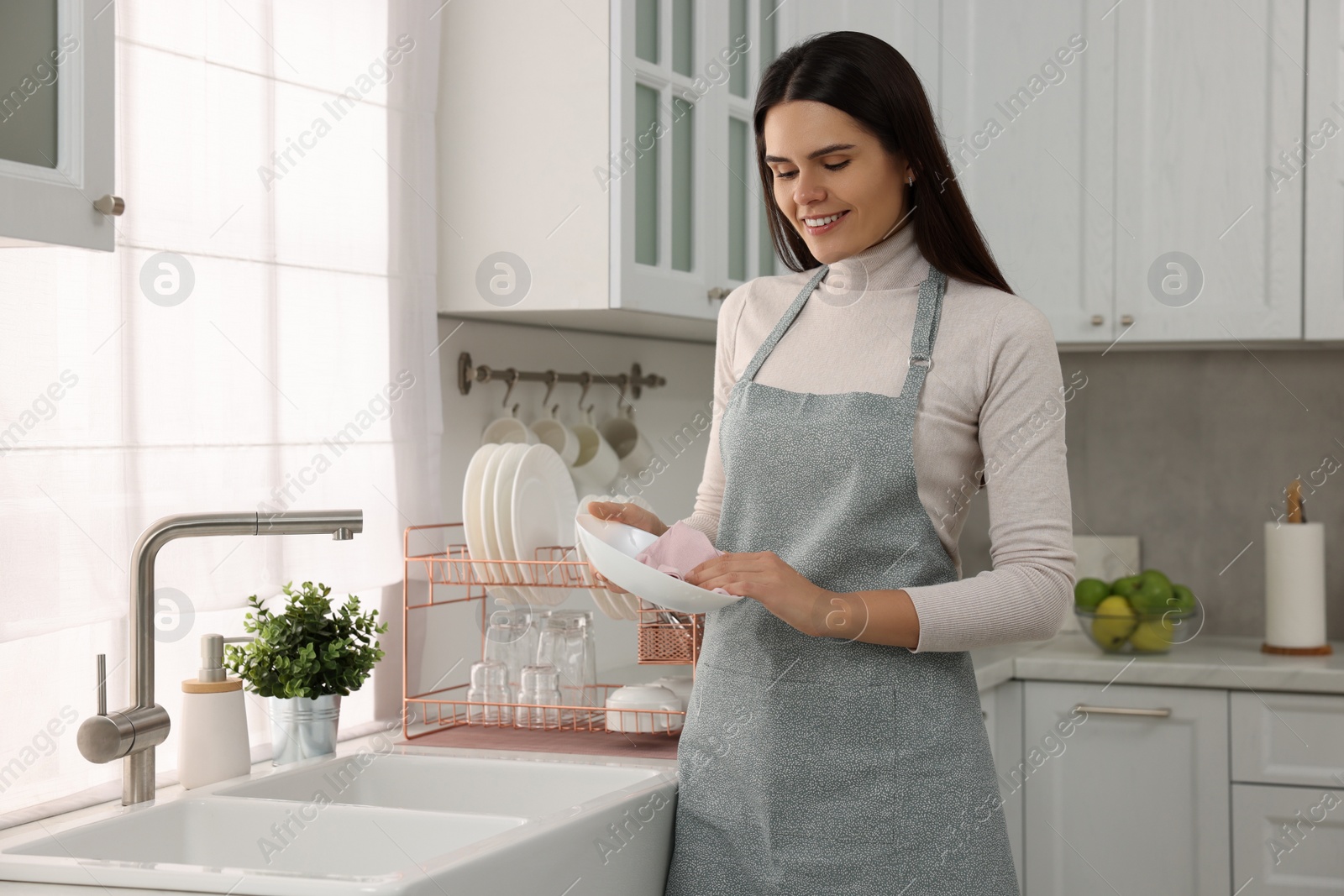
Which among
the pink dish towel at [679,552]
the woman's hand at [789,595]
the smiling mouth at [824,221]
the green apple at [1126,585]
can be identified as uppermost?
the smiling mouth at [824,221]

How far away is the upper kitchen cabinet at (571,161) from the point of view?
1868 millimetres

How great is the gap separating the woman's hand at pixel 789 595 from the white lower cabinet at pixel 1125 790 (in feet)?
4.63

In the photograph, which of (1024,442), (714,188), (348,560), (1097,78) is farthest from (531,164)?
(1097,78)

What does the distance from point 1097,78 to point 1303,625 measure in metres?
1.10

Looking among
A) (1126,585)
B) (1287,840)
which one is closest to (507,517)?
(1126,585)

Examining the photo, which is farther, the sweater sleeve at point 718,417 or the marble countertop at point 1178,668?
the marble countertop at point 1178,668

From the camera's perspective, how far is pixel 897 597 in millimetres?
1211

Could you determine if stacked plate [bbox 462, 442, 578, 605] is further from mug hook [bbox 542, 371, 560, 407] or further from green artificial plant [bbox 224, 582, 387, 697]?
mug hook [bbox 542, 371, 560, 407]

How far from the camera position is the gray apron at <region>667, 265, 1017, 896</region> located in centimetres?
127

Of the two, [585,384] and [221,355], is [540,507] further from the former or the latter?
[585,384]

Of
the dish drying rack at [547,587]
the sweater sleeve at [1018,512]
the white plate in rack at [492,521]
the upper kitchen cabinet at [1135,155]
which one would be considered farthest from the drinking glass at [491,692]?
the upper kitchen cabinet at [1135,155]

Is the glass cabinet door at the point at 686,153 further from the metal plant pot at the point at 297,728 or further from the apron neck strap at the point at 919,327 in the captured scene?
the metal plant pot at the point at 297,728

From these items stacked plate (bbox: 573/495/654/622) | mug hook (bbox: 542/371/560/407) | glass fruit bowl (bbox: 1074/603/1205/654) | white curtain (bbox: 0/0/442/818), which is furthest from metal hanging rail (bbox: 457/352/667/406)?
glass fruit bowl (bbox: 1074/603/1205/654)

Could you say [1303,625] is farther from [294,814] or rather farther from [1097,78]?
[294,814]
